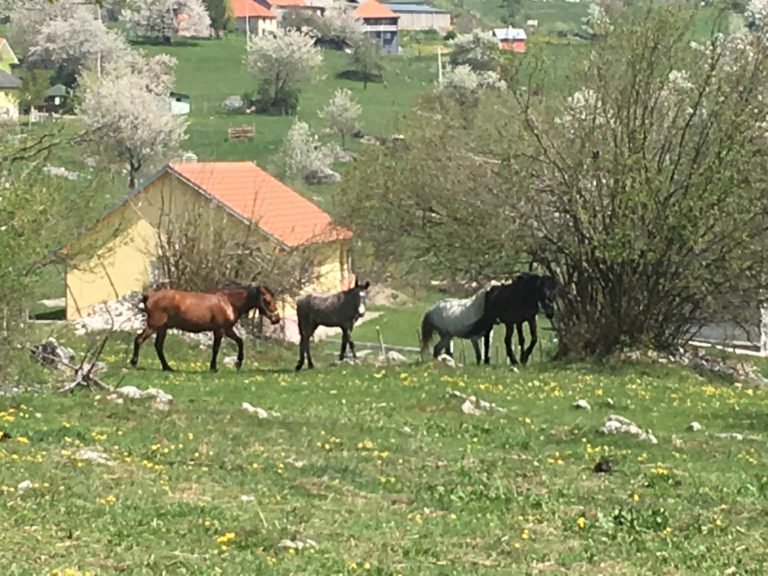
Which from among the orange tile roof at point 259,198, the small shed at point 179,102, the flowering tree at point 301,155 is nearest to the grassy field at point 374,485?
the orange tile roof at point 259,198

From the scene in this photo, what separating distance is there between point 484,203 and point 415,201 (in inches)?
96.2

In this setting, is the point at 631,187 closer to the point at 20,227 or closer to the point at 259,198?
the point at 20,227

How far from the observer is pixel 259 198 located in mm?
51156

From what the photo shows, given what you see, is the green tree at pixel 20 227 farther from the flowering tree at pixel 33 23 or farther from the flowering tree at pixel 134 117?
the flowering tree at pixel 33 23

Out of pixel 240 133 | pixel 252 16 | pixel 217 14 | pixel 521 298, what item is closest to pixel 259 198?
pixel 521 298

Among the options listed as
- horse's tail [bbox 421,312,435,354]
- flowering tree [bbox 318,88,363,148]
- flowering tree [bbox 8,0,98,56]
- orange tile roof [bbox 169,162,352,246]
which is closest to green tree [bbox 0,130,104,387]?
horse's tail [bbox 421,312,435,354]

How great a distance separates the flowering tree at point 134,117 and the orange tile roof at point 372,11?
8723cm

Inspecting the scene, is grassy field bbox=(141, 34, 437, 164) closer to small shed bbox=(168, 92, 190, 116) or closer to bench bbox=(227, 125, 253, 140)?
bench bbox=(227, 125, 253, 140)

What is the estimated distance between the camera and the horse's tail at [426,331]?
30.4 metres

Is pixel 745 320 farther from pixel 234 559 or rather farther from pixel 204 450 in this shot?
pixel 234 559

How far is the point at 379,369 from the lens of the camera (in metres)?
26.1

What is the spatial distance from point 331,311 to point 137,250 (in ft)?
75.1

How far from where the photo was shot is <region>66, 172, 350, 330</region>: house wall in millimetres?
41688

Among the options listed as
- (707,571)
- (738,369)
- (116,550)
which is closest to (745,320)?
(738,369)
